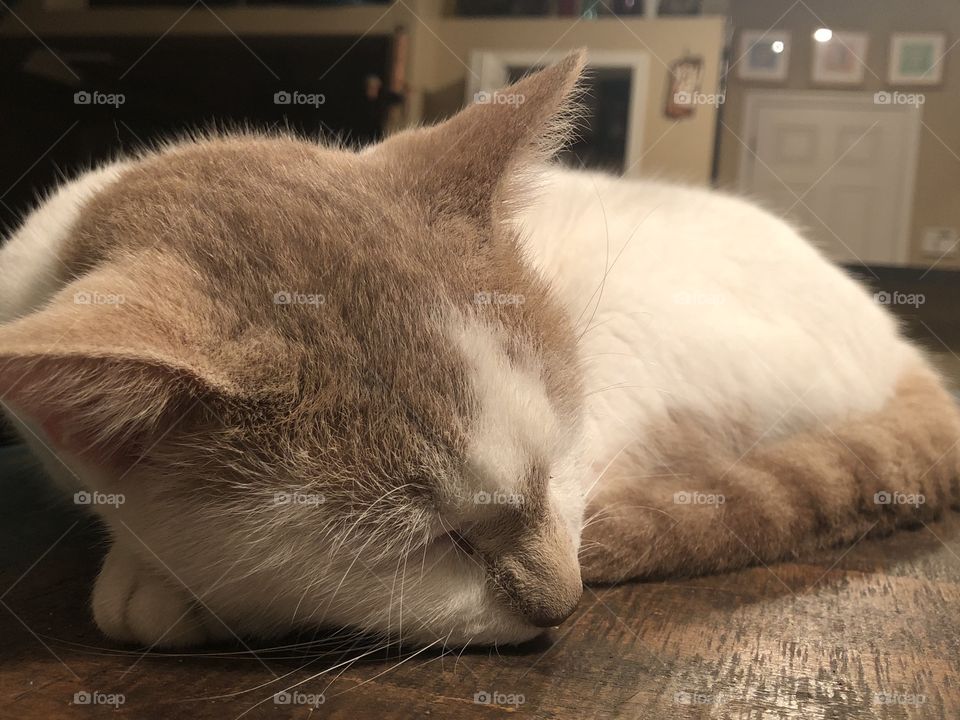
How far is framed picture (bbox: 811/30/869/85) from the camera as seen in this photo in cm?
276

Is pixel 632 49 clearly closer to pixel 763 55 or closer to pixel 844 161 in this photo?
pixel 763 55

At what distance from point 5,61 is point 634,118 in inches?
71.7

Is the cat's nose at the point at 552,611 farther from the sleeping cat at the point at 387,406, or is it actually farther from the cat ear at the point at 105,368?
the cat ear at the point at 105,368

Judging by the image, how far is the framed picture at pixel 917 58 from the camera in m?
2.71

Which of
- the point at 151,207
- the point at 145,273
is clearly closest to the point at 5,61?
the point at 151,207

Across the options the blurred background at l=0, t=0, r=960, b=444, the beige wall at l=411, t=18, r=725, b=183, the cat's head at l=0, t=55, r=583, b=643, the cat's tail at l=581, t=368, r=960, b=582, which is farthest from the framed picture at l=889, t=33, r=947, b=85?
the cat's head at l=0, t=55, r=583, b=643

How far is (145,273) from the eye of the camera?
2.56ft

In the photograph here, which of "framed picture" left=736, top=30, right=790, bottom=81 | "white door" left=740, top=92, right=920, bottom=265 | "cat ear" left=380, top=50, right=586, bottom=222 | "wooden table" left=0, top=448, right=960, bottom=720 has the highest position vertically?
"framed picture" left=736, top=30, right=790, bottom=81

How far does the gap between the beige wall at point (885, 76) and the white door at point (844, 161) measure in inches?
1.8

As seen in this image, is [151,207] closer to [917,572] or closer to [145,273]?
[145,273]

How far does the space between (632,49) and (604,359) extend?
5.52ft

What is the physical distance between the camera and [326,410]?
→ 2.55 ft

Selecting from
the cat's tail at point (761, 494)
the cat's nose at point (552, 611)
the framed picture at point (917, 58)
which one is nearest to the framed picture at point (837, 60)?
the framed picture at point (917, 58)

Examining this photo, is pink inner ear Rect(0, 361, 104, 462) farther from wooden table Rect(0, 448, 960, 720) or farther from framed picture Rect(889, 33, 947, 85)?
framed picture Rect(889, 33, 947, 85)
